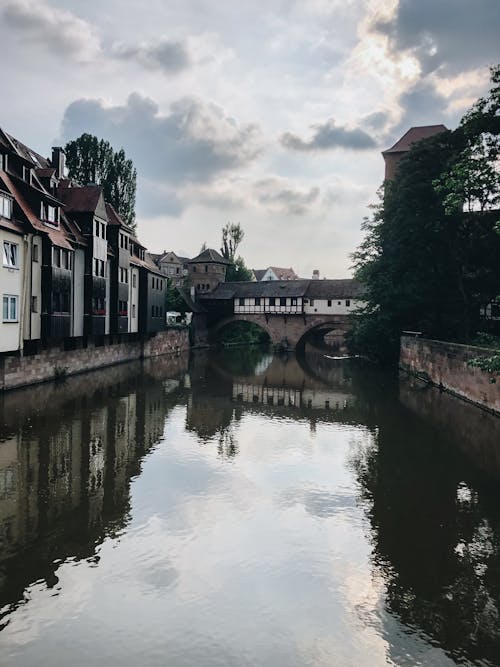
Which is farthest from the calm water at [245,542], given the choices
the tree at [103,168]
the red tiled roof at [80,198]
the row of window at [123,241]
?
the tree at [103,168]

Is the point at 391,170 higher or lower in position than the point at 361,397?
higher

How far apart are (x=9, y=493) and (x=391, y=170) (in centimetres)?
5490

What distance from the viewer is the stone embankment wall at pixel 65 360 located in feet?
80.6

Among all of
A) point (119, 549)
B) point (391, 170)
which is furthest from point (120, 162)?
point (119, 549)

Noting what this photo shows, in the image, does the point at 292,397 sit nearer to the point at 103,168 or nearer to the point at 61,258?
the point at 61,258

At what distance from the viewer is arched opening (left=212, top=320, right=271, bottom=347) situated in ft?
241

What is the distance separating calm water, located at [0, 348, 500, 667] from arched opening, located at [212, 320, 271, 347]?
52520 mm

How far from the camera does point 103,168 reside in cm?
5078

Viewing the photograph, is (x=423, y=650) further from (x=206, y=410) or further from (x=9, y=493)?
(x=206, y=410)

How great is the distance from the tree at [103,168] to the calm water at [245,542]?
3496cm

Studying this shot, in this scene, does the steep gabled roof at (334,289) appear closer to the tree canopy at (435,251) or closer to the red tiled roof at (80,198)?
the tree canopy at (435,251)

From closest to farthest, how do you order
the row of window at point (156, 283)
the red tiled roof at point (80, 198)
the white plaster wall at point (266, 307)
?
the red tiled roof at point (80, 198) < the row of window at point (156, 283) < the white plaster wall at point (266, 307)

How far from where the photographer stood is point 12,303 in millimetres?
23453

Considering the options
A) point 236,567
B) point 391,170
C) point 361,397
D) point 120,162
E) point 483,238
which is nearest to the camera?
point 236,567
